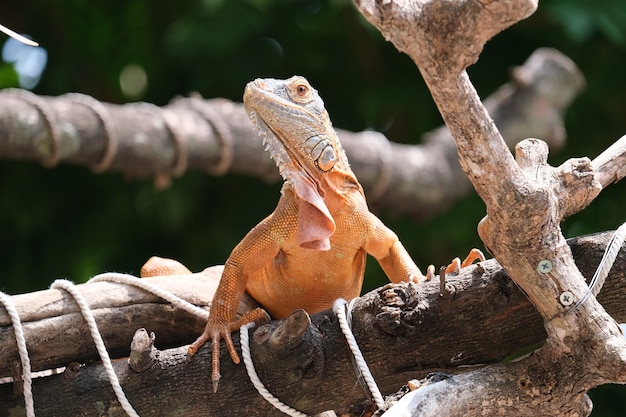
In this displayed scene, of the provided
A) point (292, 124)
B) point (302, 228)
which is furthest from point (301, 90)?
point (302, 228)

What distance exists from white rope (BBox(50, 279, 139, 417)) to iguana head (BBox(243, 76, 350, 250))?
0.82 metres

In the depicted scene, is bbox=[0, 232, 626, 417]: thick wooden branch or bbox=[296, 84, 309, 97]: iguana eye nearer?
bbox=[0, 232, 626, 417]: thick wooden branch

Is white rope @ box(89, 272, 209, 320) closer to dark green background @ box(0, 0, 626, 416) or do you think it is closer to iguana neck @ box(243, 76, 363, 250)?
iguana neck @ box(243, 76, 363, 250)

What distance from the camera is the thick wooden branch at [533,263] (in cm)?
233

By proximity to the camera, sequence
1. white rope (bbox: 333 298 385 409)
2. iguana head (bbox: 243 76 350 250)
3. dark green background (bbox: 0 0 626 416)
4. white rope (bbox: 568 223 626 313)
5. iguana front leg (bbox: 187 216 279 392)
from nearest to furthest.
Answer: white rope (bbox: 568 223 626 313) → white rope (bbox: 333 298 385 409) → iguana front leg (bbox: 187 216 279 392) → iguana head (bbox: 243 76 350 250) → dark green background (bbox: 0 0 626 416)

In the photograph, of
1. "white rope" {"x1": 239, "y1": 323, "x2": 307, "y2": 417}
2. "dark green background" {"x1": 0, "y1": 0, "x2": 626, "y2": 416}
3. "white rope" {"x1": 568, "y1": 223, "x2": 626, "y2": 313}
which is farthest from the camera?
"dark green background" {"x1": 0, "y1": 0, "x2": 626, "y2": 416}

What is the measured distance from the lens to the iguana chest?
3.37m

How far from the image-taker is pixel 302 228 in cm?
317

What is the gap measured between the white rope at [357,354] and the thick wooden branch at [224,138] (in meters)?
3.47

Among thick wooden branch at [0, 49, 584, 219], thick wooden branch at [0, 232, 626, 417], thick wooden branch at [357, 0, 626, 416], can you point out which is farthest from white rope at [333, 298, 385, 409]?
thick wooden branch at [0, 49, 584, 219]

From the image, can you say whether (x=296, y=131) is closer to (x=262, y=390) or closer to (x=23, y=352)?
(x=262, y=390)

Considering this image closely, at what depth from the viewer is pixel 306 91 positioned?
3.37m

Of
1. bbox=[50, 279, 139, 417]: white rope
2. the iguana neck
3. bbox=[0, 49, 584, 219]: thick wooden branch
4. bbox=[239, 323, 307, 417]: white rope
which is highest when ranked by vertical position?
bbox=[0, 49, 584, 219]: thick wooden branch

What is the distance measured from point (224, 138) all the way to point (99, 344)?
356 centimetres
